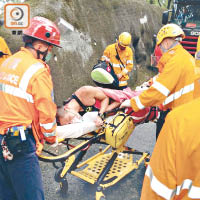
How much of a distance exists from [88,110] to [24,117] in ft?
4.58

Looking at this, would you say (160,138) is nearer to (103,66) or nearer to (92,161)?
(103,66)

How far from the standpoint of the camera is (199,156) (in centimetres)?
97

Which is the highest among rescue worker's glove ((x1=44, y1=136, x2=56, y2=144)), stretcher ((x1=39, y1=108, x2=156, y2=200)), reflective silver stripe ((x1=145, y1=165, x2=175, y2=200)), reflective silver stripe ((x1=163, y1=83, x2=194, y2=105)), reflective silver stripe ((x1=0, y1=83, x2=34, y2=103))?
reflective silver stripe ((x1=0, y1=83, x2=34, y2=103))

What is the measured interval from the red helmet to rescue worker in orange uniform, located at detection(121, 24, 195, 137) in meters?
1.28

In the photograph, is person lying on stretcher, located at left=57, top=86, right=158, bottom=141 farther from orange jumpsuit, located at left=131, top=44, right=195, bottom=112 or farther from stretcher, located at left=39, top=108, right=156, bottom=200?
orange jumpsuit, located at left=131, top=44, right=195, bottom=112

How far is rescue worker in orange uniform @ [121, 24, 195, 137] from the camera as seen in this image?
9.18 ft

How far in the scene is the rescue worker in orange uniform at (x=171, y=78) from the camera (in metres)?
2.80

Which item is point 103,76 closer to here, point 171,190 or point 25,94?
point 25,94

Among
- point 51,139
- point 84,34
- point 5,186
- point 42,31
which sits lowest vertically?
point 5,186

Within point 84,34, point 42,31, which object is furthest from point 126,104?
point 84,34

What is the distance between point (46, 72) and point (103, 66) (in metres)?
1.59

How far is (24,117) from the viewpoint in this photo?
2.06 m

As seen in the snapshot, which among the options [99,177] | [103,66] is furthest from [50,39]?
[99,177]

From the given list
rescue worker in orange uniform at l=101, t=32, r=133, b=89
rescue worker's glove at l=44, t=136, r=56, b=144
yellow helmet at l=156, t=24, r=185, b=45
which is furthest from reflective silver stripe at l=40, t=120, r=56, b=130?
rescue worker in orange uniform at l=101, t=32, r=133, b=89
